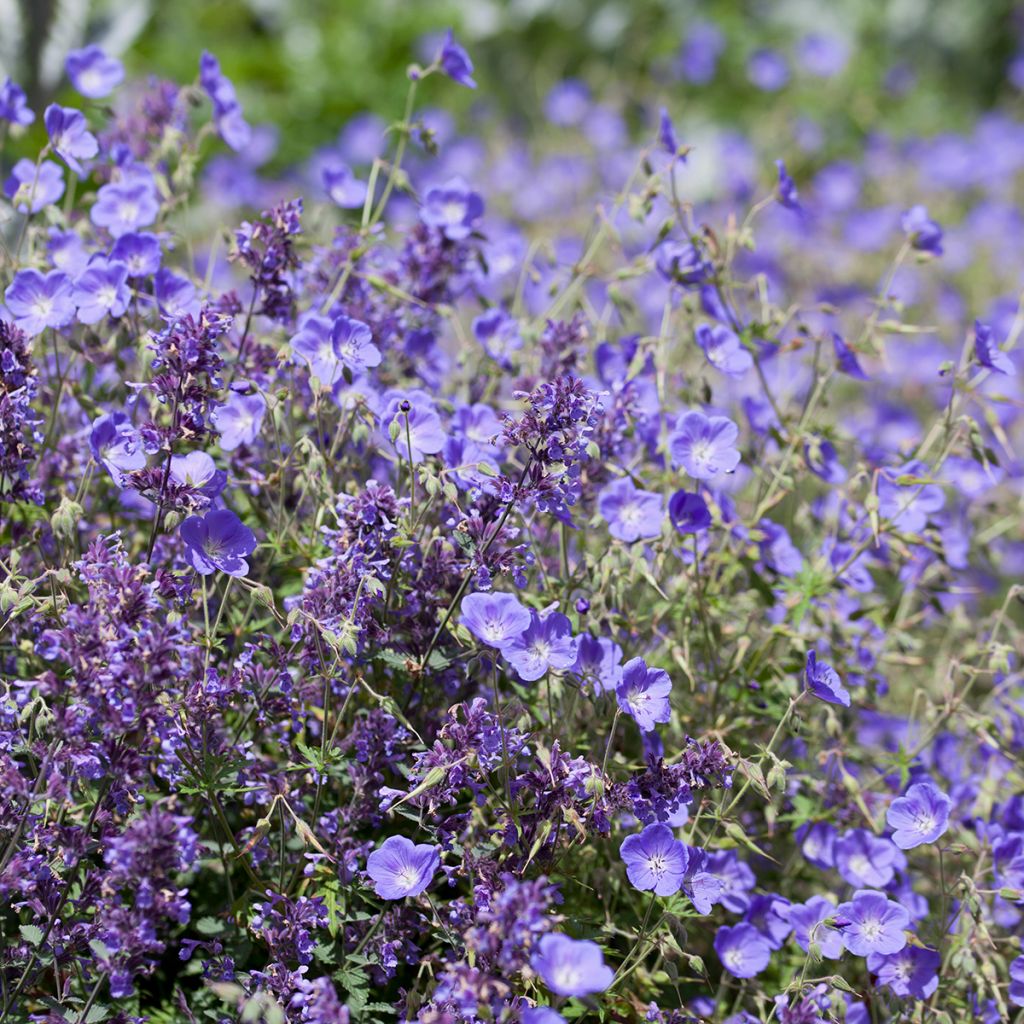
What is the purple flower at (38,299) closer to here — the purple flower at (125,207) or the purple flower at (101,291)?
the purple flower at (101,291)

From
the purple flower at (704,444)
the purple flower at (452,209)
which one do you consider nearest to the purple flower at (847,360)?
the purple flower at (704,444)

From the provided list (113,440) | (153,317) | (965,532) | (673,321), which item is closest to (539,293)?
(673,321)

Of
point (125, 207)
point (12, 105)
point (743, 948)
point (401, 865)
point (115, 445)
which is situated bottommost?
point (401, 865)

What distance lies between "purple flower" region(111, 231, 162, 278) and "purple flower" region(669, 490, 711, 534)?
107 cm

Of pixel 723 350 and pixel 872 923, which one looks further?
pixel 723 350

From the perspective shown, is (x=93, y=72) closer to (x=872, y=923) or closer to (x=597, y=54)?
(x=872, y=923)

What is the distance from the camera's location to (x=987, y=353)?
250 centimetres

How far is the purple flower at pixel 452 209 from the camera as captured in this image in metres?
2.72

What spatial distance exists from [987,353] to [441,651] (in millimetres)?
1261

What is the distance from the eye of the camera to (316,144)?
740 cm

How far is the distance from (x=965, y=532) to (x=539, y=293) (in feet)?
8.00

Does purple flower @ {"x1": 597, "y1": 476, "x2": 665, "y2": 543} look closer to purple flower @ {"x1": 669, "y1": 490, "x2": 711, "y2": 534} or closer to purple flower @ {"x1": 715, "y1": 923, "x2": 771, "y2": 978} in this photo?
purple flower @ {"x1": 669, "y1": 490, "x2": 711, "y2": 534}

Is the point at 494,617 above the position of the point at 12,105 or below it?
below

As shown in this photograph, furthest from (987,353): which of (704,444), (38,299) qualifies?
(38,299)
